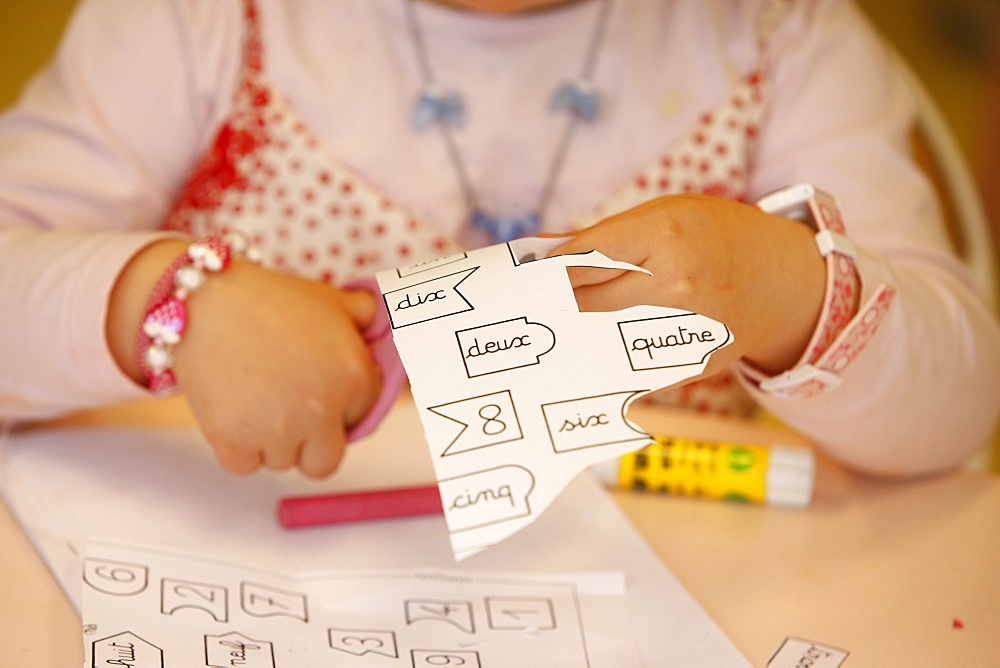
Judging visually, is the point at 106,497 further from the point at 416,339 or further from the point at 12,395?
the point at 416,339

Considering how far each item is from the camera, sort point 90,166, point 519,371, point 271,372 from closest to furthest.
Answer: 1. point 519,371
2. point 271,372
3. point 90,166

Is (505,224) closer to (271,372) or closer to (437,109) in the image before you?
(437,109)

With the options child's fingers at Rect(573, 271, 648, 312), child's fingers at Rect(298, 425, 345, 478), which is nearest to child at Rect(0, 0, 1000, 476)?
child's fingers at Rect(298, 425, 345, 478)

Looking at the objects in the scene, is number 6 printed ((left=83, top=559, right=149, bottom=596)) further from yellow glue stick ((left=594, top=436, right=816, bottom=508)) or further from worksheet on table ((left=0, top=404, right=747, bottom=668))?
yellow glue stick ((left=594, top=436, right=816, bottom=508))

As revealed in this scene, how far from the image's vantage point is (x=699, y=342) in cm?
41

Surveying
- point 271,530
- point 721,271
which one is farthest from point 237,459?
point 721,271

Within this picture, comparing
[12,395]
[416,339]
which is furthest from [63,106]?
[416,339]

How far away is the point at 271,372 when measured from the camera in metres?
0.52

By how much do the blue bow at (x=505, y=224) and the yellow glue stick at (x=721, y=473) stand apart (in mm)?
213

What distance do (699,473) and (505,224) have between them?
0.24 metres

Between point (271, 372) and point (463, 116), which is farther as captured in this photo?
point (463, 116)

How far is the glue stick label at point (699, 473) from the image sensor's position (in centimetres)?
60

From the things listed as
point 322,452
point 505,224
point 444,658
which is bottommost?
point 444,658

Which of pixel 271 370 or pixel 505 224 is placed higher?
pixel 505 224
